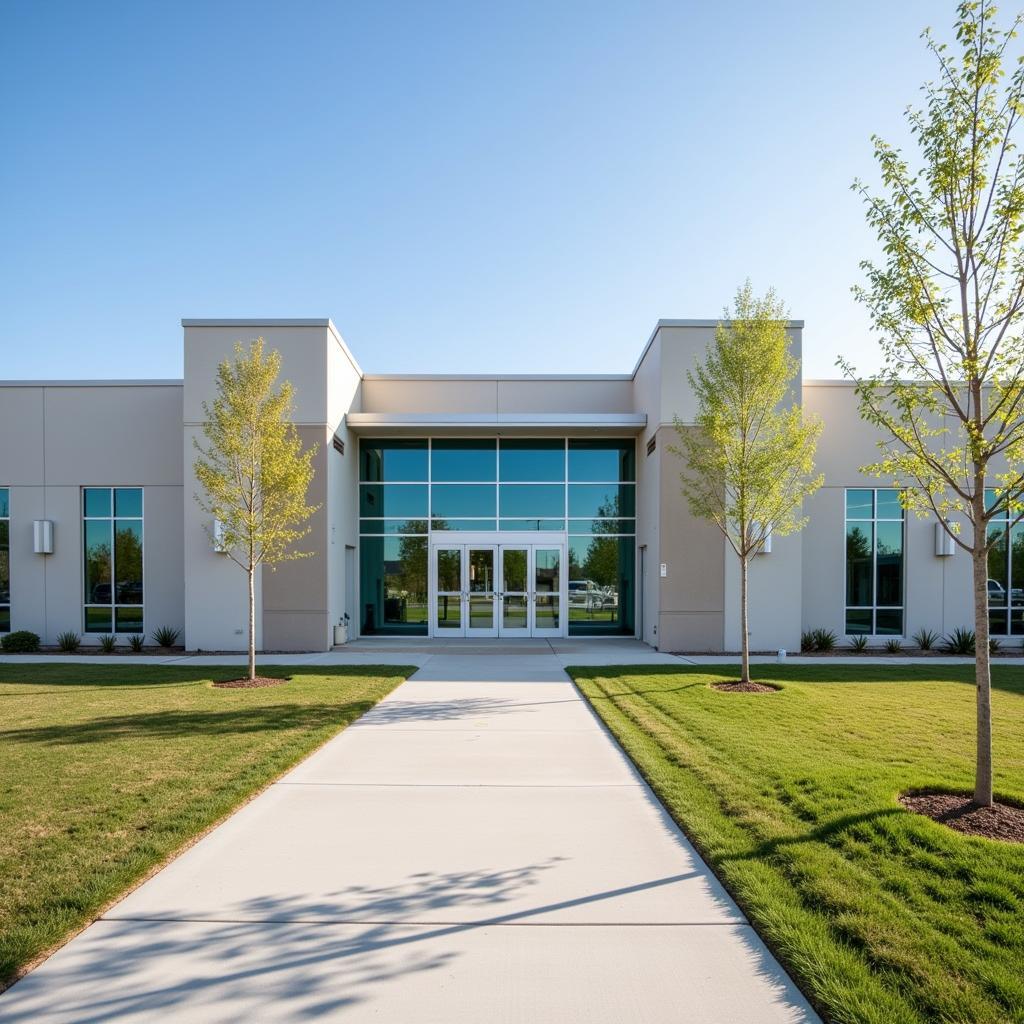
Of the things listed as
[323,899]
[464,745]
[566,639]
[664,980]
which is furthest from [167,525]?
[664,980]

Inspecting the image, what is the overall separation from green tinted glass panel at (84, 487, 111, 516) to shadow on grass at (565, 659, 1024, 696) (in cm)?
1236

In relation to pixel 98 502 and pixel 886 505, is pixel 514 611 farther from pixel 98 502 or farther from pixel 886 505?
pixel 98 502

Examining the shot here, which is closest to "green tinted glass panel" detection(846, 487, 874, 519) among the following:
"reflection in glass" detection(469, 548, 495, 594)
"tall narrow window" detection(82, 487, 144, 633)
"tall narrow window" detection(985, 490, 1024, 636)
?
"tall narrow window" detection(985, 490, 1024, 636)

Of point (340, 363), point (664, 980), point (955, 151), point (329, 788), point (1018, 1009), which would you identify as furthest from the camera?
point (340, 363)

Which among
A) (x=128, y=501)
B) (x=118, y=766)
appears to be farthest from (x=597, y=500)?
(x=118, y=766)

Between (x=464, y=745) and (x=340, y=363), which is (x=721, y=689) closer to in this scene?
(x=464, y=745)

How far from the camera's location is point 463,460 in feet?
66.4

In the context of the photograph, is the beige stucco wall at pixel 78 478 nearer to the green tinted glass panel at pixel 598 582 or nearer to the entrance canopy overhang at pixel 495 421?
the entrance canopy overhang at pixel 495 421

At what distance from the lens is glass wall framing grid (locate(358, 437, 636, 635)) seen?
20.0 metres

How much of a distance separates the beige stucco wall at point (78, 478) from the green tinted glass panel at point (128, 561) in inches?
9.0

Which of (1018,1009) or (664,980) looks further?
(664,980)

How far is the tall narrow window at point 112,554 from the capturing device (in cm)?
1806

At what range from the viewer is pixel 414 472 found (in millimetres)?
20219

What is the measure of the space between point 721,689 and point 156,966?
9062mm
